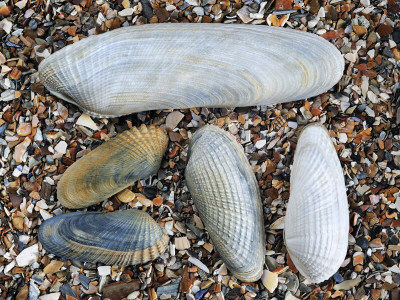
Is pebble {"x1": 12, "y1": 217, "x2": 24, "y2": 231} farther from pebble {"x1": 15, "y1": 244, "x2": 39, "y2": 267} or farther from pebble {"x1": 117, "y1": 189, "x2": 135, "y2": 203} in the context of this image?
pebble {"x1": 117, "y1": 189, "x2": 135, "y2": 203}

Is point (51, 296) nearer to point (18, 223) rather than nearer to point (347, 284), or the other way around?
point (18, 223)

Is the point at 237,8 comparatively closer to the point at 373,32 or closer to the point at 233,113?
the point at 233,113

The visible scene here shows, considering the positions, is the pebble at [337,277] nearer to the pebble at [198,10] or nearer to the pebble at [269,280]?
the pebble at [269,280]

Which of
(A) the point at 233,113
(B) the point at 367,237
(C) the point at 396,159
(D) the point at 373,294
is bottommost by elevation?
(D) the point at 373,294

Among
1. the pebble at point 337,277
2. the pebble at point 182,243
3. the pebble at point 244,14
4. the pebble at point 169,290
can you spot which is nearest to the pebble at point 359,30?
the pebble at point 244,14

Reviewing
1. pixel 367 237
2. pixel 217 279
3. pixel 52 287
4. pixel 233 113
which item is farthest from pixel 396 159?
pixel 52 287

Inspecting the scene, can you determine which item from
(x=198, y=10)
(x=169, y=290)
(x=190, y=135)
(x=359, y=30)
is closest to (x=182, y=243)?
(x=169, y=290)
